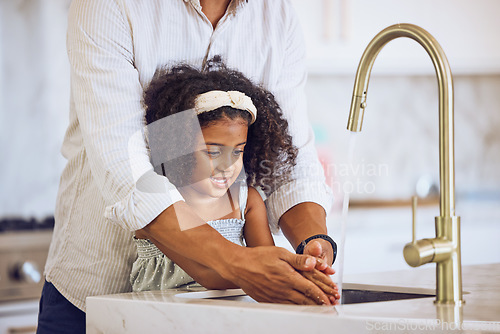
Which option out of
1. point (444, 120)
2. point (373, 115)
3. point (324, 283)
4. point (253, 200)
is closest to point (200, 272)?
point (324, 283)

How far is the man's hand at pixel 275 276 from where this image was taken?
0.78 m

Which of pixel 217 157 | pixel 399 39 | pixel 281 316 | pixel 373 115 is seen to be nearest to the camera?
pixel 281 316

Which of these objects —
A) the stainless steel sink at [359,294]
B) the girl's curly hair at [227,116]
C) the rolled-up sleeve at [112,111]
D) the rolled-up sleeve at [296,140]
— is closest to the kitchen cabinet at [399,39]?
the rolled-up sleeve at [296,140]

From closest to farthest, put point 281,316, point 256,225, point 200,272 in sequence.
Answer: point 281,316 → point 200,272 → point 256,225

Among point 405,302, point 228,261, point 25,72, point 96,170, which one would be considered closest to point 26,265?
point 25,72

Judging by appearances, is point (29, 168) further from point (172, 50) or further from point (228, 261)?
point (228, 261)

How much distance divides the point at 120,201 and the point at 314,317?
375 millimetres

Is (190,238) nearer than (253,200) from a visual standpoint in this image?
Yes

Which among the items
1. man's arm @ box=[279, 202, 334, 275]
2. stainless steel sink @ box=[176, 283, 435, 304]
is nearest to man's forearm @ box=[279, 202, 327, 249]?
man's arm @ box=[279, 202, 334, 275]

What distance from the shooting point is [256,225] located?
108cm

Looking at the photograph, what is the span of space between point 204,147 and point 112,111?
157mm

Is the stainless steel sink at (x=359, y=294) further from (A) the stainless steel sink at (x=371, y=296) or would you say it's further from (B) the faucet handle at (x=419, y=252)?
(B) the faucet handle at (x=419, y=252)

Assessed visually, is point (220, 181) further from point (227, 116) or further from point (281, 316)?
point (281, 316)

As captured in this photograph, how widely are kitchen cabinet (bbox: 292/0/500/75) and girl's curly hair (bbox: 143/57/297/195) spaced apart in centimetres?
142
